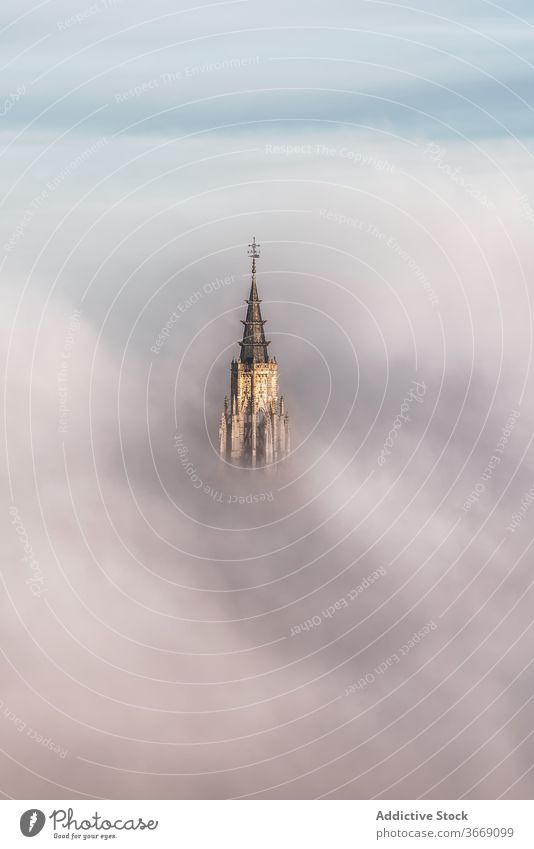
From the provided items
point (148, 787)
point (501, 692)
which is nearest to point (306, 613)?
point (501, 692)

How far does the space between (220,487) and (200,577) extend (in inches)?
409

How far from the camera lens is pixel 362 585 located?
185000 mm

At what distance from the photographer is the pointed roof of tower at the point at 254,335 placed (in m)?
166

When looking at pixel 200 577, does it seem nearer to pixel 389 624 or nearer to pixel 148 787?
pixel 389 624
